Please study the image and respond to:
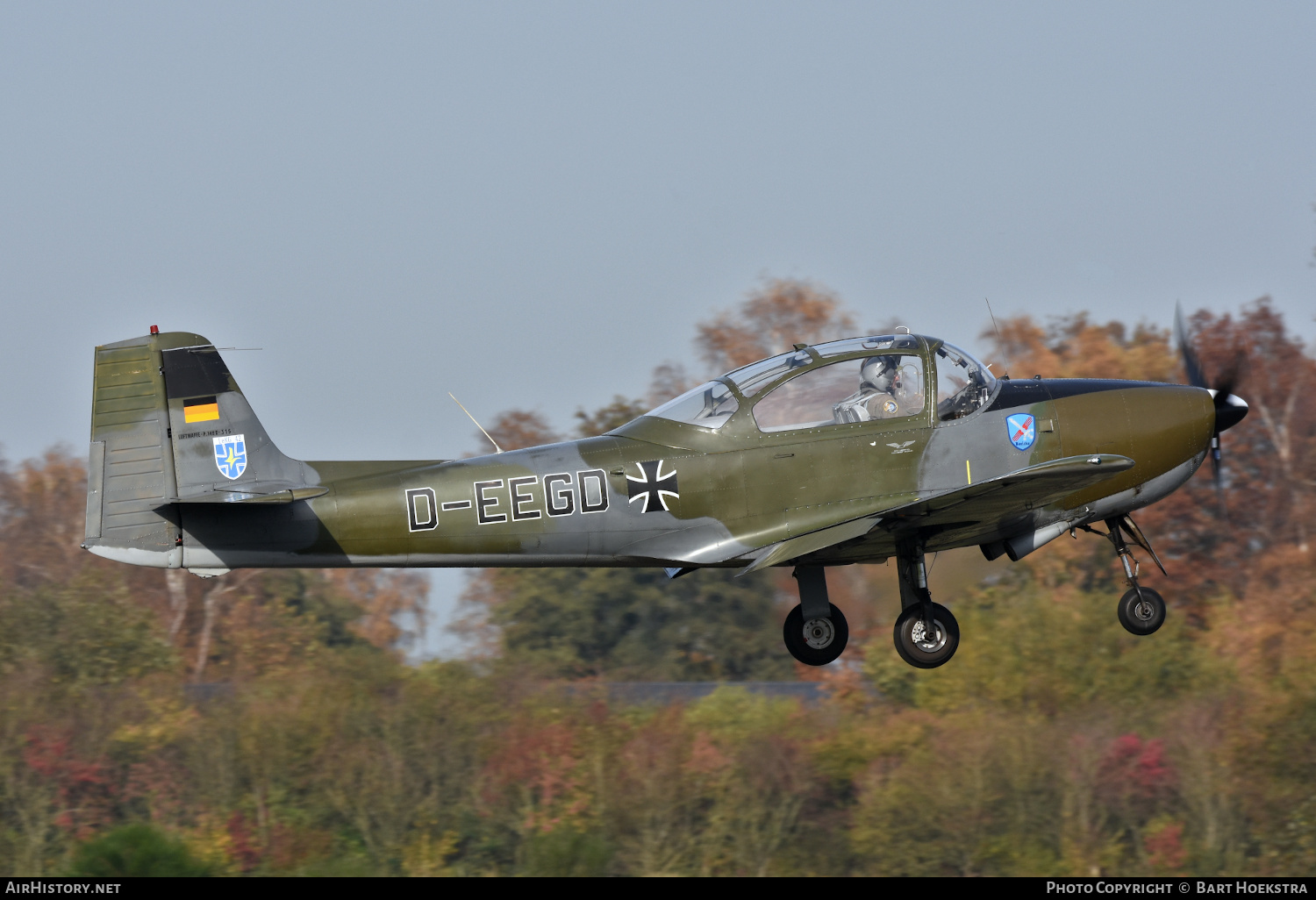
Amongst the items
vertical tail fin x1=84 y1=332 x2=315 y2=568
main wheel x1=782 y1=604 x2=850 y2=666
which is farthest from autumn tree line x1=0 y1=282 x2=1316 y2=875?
vertical tail fin x1=84 y1=332 x2=315 y2=568

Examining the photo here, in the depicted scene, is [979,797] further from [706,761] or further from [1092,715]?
[706,761]

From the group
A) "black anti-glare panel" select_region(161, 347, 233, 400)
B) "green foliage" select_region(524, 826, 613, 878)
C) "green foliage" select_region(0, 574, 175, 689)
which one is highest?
"green foliage" select_region(0, 574, 175, 689)

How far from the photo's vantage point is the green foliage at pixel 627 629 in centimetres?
4175

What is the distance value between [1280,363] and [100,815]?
37.1 metres

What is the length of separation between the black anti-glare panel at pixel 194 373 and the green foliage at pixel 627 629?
30.4 metres

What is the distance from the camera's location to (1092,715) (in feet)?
129

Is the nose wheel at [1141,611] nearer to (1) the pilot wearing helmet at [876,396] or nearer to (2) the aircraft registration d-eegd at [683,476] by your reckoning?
(2) the aircraft registration d-eegd at [683,476]

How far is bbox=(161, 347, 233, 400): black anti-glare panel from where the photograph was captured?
442 inches

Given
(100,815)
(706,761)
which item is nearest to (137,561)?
(706,761)

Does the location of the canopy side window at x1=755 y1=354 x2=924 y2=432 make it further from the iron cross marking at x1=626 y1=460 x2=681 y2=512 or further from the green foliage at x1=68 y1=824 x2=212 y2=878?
the green foliage at x1=68 y1=824 x2=212 y2=878

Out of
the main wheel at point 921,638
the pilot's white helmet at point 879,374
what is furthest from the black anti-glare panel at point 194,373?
the main wheel at point 921,638

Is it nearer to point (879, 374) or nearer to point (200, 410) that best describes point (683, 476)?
point (879, 374)

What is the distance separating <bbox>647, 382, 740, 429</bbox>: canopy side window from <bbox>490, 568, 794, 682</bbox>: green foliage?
29765mm

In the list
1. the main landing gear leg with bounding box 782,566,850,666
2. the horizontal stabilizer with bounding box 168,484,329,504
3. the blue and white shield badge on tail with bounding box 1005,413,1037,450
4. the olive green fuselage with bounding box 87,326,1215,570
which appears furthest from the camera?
the main landing gear leg with bounding box 782,566,850,666
